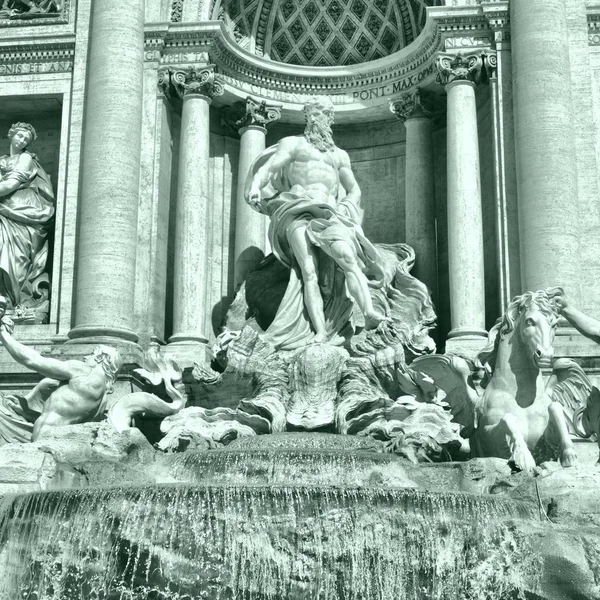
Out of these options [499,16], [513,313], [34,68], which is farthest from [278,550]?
[34,68]

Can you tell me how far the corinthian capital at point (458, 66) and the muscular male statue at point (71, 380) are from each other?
25.3 ft

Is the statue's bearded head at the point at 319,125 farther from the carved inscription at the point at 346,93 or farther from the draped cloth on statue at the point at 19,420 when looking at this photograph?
the draped cloth on statue at the point at 19,420

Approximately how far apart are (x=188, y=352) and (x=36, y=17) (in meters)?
7.04

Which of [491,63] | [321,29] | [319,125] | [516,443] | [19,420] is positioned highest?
[321,29]

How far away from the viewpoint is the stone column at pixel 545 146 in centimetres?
1800

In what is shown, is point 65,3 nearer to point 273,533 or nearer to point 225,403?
point 225,403

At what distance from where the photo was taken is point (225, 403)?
689 inches

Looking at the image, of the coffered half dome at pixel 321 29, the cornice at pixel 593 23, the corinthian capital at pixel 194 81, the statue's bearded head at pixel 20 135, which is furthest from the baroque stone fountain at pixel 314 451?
the cornice at pixel 593 23

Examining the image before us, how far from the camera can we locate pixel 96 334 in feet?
60.3

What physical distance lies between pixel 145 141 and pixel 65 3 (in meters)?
3.15

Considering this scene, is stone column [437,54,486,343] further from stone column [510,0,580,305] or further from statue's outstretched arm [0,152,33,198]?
statue's outstretched arm [0,152,33,198]

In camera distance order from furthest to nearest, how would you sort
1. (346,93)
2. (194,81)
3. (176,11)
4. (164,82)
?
(346,93) < (176,11) < (164,82) < (194,81)

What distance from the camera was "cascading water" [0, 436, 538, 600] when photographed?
35.0 feet

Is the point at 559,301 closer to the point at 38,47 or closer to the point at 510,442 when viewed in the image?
the point at 510,442
